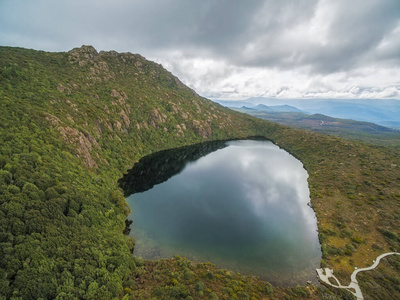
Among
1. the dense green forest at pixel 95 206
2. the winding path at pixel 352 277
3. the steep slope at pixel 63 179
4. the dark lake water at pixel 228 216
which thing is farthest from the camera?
the dark lake water at pixel 228 216

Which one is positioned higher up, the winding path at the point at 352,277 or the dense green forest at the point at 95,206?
the dense green forest at the point at 95,206

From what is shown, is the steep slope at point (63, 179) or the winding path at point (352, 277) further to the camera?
the winding path at point (352, 277)

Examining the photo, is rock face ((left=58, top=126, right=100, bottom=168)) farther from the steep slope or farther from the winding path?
the winding path

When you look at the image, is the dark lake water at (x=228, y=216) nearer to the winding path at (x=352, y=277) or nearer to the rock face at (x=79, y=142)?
the winding path at (x=352, y=277)

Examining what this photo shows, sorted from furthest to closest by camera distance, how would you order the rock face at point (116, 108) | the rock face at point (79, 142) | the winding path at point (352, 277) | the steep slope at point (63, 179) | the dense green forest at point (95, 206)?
1. the rock face at point (116, 108)
2. the rock face at point (79, 142)
3. the winding path at point (352, 277)
4. the dense green forest at point (95, 206)
5. the steep slope at point (63, 179)

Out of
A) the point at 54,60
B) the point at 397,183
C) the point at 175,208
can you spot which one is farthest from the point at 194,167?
the point at 54,60

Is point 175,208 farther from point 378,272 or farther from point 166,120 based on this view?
point 166,120

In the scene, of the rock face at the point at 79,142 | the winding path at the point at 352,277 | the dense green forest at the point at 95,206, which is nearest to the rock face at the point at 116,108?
the rock face at the point at 79,142
